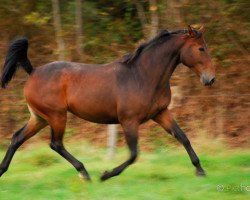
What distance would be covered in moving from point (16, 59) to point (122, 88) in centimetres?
167

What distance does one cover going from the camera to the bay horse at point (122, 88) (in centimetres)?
709

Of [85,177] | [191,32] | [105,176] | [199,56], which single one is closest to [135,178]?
[105,176]

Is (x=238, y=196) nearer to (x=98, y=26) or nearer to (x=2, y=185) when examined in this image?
(x=2, y=185)

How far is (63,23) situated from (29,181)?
7.28 m

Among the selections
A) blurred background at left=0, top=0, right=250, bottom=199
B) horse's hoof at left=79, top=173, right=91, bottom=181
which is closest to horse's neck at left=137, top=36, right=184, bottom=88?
horse's hoof at left=79, top=173, right=91, bottom=181

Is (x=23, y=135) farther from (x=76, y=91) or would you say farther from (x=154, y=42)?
(x=154, y=42)

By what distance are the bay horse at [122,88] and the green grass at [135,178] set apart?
0.34 metres

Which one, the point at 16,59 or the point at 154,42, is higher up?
the point at 154,42

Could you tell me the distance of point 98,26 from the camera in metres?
14.1

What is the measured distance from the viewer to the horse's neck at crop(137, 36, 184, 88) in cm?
724

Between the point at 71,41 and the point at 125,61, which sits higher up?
the point at 125,61

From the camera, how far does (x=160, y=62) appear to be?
23.9 ft

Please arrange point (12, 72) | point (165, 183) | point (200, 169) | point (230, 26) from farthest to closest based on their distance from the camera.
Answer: point (230, 26) < point (12, 72) < point (200, 169) < point (165, 183)

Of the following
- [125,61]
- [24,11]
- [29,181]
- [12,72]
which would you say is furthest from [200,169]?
[24,11]
